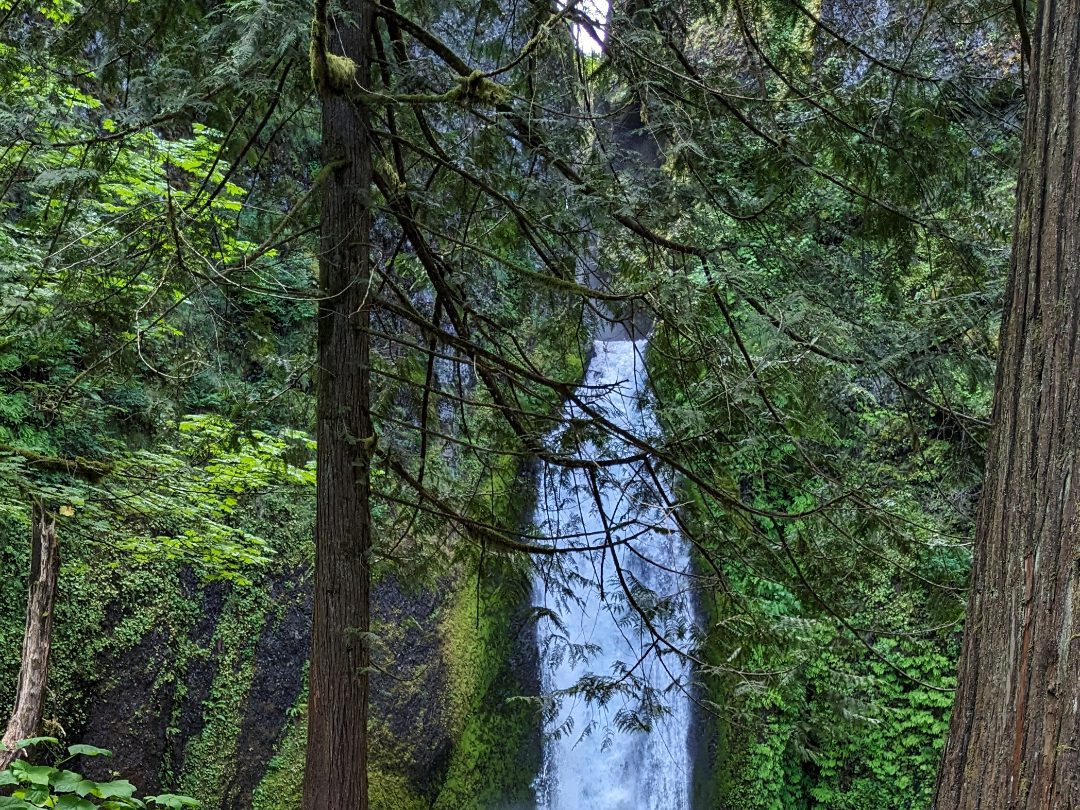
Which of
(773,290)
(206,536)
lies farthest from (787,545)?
(206,536)

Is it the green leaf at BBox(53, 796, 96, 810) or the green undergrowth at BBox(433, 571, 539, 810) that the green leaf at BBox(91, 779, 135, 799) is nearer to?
the green leaf at BBox(53, 796, 96, 810)

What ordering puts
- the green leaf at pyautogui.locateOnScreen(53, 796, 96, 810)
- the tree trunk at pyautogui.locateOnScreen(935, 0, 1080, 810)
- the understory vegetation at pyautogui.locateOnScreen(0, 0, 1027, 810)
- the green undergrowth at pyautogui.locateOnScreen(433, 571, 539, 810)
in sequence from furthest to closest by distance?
the green undergrowth at pyautogui.locateOnScreen(433, 571, 539, 810) → the understory vegetation at pyautogui.locateOnScreen(0, 0, 1027, 810) → the green leaf at pyautogui.locateOnScreen(53, 796, 96, 810) → the tree trunk at pyautogui.locateOnScreen(935, 0, 1080, 810)

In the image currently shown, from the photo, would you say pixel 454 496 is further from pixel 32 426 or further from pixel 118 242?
pixel 32 426

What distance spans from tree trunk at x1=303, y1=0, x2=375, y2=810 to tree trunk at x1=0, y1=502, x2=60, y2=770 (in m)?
2.40

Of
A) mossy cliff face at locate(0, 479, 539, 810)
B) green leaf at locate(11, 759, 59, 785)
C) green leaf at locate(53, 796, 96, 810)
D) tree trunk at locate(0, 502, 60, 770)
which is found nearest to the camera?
green leaf at locate(53, 796, 96, 810)

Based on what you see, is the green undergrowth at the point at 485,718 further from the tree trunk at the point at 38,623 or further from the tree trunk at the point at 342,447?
the tree trunk at the point at 342,447

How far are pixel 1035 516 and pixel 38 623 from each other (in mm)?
5473

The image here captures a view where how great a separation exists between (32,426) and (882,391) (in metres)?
6.32

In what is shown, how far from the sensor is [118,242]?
10.8 feet

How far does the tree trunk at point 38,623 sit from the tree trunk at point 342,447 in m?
2.40

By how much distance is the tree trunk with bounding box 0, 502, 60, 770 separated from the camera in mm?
4941

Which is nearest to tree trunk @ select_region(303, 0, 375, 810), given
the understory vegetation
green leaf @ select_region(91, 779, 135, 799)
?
the understory vegetation

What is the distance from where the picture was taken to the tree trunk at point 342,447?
3.52 meters

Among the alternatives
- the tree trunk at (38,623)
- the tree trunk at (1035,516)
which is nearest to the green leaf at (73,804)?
the tree trunk at (1035,516)
